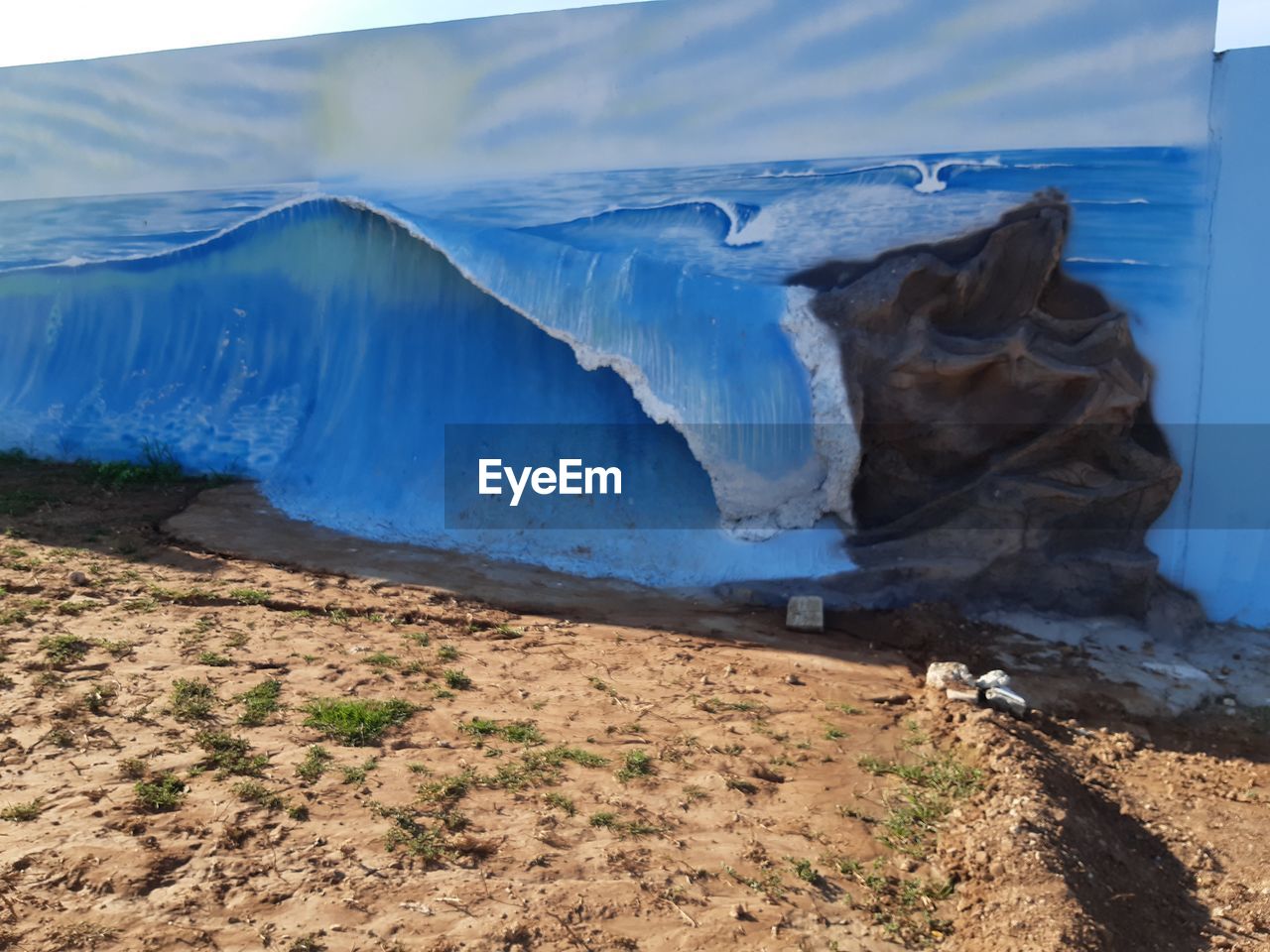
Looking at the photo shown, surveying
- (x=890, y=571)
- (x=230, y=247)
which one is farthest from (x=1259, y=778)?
(x=230, y=247)

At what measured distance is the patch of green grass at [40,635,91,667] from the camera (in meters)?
3.75

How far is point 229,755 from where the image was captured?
3107 mm

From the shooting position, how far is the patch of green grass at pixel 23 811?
8.71ft

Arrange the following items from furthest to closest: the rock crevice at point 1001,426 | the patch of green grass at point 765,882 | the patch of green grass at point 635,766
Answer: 1. the rock crevice at point 1001,426
2. the patch of green grass at point 635,766
3. the patch of green grass at point 765,882

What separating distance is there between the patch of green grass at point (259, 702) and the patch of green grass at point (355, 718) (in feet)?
0.45

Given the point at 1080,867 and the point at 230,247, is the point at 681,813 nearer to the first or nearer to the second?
the point at 1080,867

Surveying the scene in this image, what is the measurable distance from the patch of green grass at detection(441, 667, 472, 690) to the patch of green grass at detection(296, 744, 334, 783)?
30.9 inches

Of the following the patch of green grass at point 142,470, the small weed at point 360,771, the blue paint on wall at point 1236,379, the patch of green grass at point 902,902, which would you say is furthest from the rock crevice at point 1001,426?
the patch of green grass at point 142,470

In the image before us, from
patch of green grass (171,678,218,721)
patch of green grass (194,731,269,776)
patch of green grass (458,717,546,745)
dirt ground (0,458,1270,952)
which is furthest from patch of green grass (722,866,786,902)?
patch of green grass (171,678,218,721)

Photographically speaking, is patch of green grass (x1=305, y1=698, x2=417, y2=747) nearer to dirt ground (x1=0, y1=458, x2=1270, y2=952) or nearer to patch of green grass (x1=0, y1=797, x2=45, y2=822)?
dirt ground (x1=0, y1=458, x2=1270, y2=952)

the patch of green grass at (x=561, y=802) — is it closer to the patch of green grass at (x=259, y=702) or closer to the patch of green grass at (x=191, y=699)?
the patch of green grass at (x=259, y=702)

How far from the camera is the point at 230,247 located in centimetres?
765

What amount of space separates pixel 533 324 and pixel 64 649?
12.3 feet

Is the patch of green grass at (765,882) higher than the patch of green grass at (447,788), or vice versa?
the patch of green grass at (447,788)
